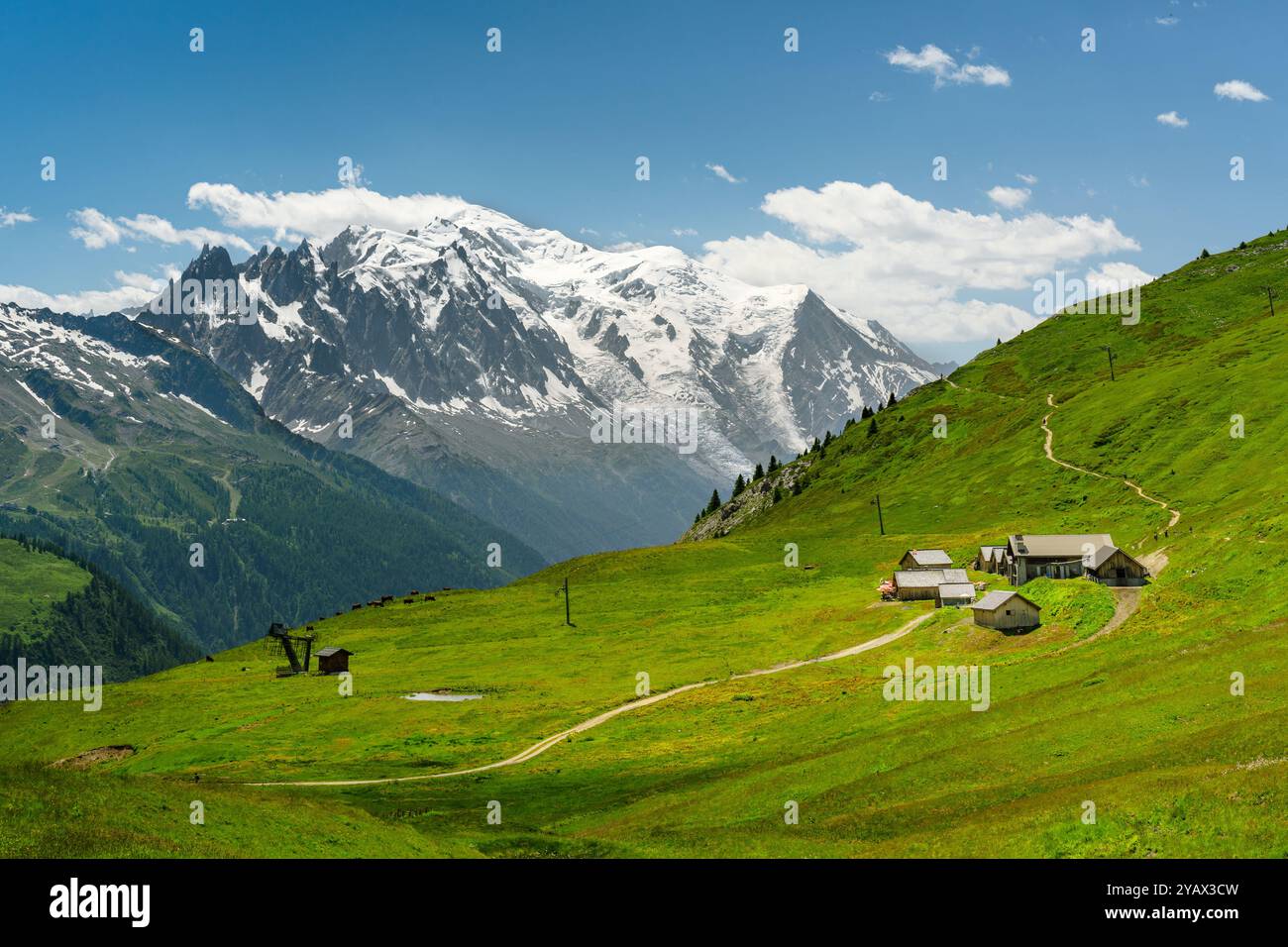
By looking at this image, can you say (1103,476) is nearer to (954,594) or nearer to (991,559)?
(991,559)

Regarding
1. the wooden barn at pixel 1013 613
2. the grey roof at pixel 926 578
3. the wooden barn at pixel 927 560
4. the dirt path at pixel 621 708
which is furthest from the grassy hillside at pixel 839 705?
the wooden barn at pixel 927 560

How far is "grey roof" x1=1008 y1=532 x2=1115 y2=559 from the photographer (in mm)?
117250

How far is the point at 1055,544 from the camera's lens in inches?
4754

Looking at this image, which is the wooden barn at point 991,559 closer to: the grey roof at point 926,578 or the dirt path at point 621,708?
the grey roof at point 926,578

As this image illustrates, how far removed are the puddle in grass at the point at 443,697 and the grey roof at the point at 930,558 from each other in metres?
62.9

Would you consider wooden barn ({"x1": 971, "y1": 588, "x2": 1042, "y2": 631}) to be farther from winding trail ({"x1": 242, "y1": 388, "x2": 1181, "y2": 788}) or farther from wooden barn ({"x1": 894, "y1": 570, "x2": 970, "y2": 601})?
wooden barn ({"x1": 894, "y1": 570, "x2": 970, "y2": 601})

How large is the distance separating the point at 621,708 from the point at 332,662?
59.5m

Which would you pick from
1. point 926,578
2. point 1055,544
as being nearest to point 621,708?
point 926,578

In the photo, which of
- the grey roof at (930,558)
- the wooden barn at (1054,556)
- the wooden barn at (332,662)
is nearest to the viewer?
the wooden barn at (1054,556)

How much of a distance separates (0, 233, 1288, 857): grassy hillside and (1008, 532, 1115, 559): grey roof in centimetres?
637

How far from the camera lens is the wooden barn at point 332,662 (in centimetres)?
13350
